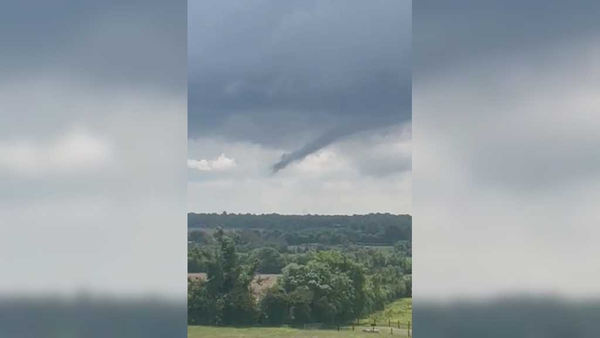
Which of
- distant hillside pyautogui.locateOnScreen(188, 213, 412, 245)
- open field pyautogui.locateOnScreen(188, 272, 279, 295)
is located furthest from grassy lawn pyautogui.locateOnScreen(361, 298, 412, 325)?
open field pyautogui.locateOnScreen(188, 272, 279, 295)

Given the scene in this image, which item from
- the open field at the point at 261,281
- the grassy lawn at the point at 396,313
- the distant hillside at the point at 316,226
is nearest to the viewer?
the distant hillside at the point at 316,226

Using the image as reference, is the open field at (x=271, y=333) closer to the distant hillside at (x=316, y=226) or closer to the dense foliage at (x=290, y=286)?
the dense foliage at (x=290, y=286)

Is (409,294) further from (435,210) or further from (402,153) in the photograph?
(435,210)

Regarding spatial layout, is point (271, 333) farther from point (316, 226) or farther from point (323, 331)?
point (316, 226)

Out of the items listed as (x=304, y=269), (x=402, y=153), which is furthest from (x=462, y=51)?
(x=304, y=269)

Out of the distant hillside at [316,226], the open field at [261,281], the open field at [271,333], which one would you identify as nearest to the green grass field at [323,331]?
the open field at [271,333]

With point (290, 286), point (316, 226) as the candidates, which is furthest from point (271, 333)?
point (316, 226)

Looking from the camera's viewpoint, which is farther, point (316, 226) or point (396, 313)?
point (396, 313)
